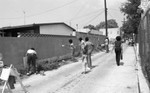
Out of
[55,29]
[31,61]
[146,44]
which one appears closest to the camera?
[146,44]

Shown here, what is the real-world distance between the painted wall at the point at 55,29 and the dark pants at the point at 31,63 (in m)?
11.5

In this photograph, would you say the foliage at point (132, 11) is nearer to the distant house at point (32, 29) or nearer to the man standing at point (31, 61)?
the distant house at point (32, 29)

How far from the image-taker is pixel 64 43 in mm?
19484

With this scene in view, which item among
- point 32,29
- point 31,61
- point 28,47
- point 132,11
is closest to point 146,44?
point 31,61

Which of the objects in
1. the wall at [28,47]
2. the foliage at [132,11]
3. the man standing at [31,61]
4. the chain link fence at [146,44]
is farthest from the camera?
the foliage at [132,11]

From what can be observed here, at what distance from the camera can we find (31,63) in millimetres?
11555

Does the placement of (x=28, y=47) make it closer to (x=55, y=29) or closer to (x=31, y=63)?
(x=31, y=63)

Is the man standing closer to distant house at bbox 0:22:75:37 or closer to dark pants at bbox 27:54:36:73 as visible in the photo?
dark pants at bbox 27:54:36:73

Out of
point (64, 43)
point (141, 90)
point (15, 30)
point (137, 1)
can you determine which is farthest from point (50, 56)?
point (137, 1)

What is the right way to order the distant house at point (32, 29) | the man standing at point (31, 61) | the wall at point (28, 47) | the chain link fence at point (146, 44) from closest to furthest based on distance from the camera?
the chain link fence at point (146, 44), the wall at point (28, 47), the man standing at point (31, 61), the distant house at point (32, 29)

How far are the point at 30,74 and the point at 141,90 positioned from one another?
6.32 m

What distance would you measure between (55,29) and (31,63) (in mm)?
14812

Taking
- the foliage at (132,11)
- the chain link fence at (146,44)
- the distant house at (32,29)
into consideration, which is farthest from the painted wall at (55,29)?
the chain link fence at (146,44)

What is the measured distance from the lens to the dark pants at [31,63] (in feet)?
37.3
